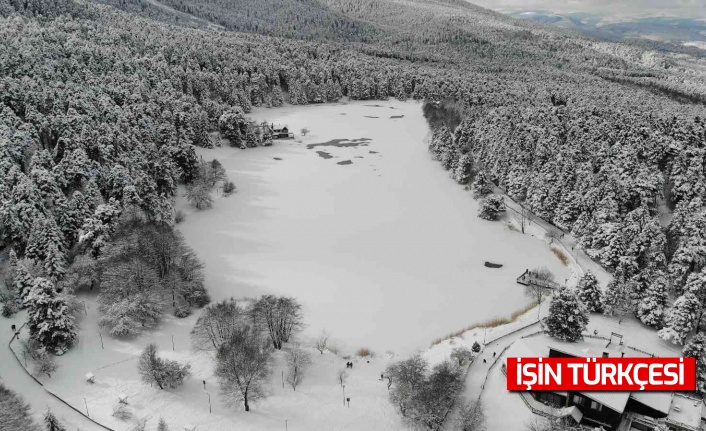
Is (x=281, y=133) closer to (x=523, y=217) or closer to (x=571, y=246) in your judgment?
(x=523, y=217)

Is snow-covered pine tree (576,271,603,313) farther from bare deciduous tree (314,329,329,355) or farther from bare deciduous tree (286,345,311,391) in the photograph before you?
bare deciduous tree (286,345,311,391)

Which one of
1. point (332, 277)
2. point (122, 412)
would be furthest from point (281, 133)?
point (122, 412)

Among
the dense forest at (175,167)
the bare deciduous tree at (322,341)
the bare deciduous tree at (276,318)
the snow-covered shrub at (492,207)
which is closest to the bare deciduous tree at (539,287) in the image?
the dense forest at (175,167)

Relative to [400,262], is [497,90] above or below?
above

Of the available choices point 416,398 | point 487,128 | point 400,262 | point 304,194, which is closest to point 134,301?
point 416,398

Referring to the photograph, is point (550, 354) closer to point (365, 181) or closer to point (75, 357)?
point (75, 357)

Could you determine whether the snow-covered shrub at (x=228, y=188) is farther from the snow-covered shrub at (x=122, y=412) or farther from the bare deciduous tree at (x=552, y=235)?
the bare deciduous tree at (x=552, y=235)

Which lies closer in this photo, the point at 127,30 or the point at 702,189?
the point at 702,189
